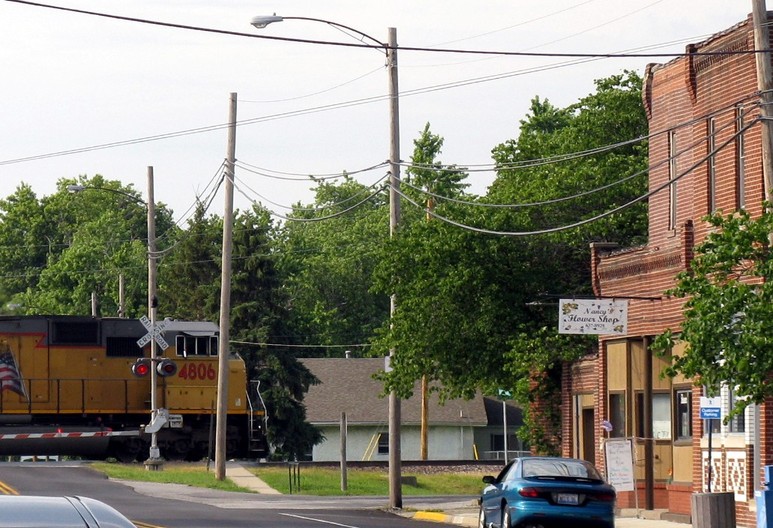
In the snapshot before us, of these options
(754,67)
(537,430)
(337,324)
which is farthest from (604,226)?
(337,324)

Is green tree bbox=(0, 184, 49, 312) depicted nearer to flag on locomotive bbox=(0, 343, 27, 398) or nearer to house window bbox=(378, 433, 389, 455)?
house window bbox=(378, 433, 389, 455)

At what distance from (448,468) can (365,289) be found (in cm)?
4630

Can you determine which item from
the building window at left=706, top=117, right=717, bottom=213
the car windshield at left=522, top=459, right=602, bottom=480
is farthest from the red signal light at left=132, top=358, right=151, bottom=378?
the car windshield at left=522, top=459, right=602, bottom=480

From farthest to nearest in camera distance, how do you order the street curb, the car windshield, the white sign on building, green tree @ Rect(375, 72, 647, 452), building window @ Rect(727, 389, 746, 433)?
green tree @ Rect(375, 72, 647, 452) → the street curb → the white sign on building → building window @ Rect(727, 389, 746, 433) → the car windshield

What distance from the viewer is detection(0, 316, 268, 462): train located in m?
41.2

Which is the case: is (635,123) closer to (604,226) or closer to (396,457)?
(604,226)

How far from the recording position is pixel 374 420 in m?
69.4

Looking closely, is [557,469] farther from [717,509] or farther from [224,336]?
[224,336]

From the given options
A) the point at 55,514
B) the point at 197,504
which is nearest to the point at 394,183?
the point at 197,504

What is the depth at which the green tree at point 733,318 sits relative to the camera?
62.8 feet

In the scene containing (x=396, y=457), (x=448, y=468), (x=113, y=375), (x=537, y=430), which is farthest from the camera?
(x=448, y=468)

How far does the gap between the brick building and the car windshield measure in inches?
121

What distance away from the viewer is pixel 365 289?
318 feet

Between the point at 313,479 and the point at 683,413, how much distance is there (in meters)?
16.4
